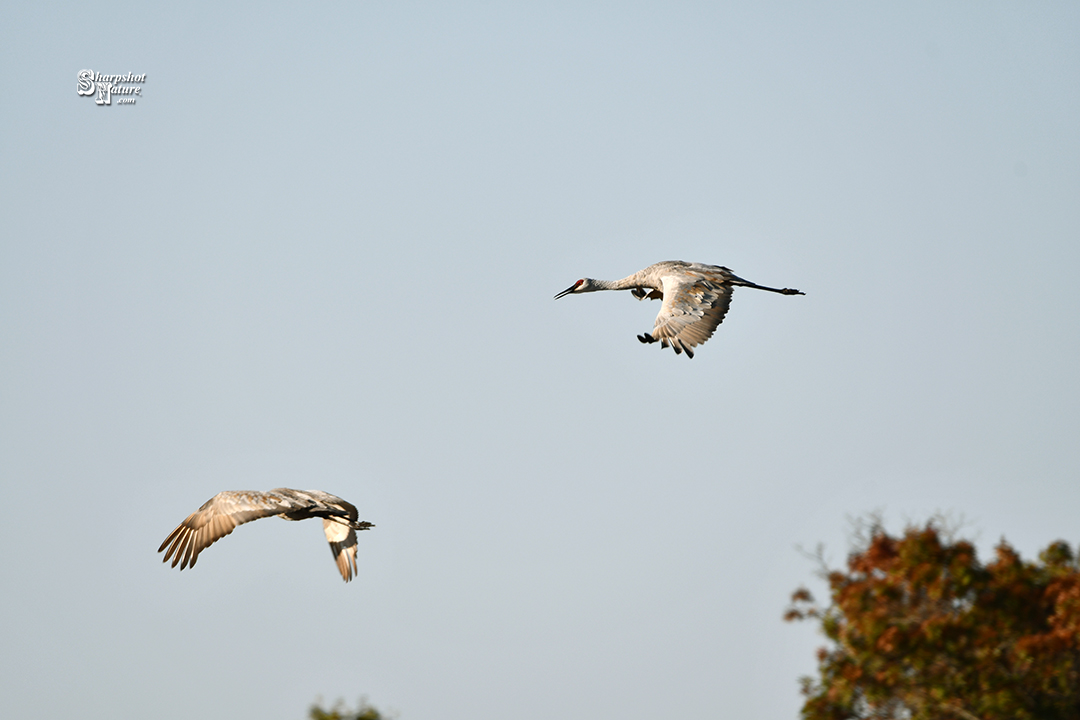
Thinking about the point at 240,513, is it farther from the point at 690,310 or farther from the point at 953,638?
the point at 953,638

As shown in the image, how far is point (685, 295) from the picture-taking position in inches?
922

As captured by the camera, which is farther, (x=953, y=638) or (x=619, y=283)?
(x=619, y=283)

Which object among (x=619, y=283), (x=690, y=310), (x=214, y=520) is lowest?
(x=214, y=520)

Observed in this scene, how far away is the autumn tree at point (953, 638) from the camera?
73.2 feet

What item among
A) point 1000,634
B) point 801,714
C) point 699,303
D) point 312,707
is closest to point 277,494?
point 312,707

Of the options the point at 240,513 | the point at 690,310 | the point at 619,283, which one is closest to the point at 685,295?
the point at 690,310

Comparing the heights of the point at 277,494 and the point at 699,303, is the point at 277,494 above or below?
below

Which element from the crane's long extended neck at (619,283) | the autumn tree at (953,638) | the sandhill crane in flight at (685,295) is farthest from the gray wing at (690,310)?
the autumn tree at (953,638)

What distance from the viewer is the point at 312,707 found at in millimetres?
24375

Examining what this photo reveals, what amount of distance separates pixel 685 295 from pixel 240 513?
7.67 metres

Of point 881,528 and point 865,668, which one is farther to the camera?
point 881,528

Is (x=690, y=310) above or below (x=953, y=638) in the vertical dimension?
above

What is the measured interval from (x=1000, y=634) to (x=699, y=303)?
6.90 metres

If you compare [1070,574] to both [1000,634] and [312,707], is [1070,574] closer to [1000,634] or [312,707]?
[1000,634]
